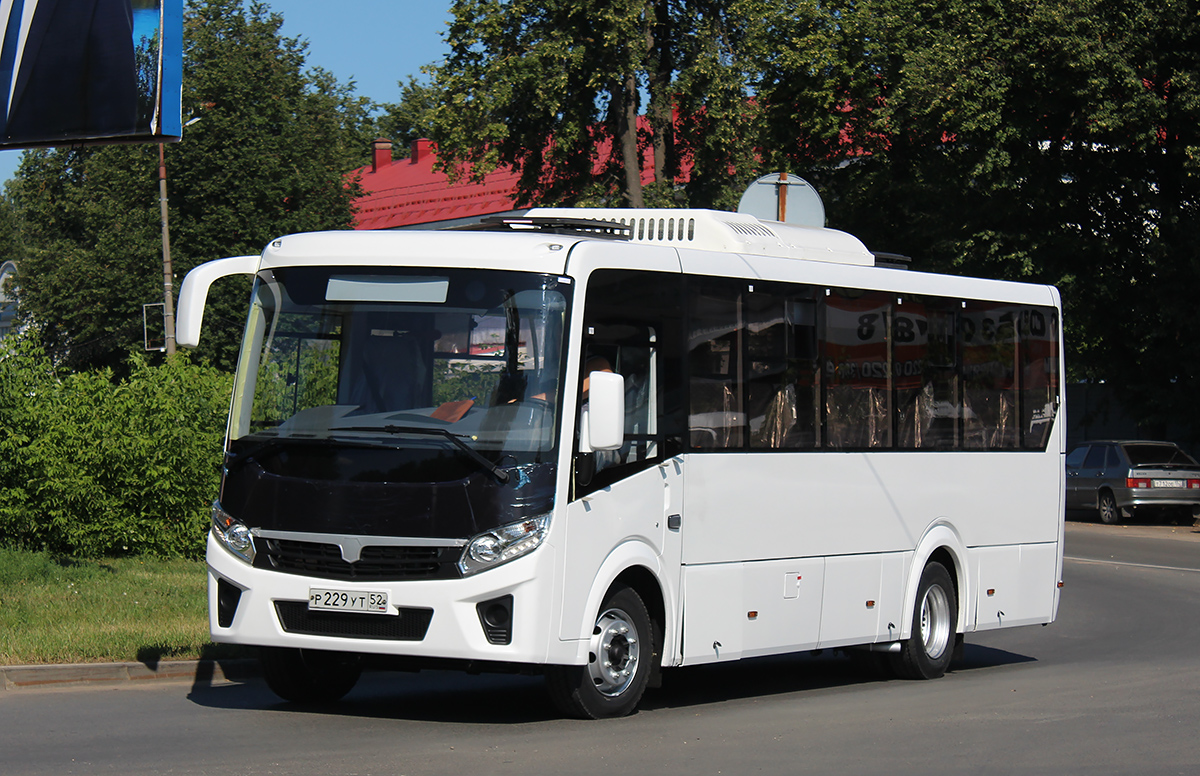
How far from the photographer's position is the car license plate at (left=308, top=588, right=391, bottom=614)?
873 cm

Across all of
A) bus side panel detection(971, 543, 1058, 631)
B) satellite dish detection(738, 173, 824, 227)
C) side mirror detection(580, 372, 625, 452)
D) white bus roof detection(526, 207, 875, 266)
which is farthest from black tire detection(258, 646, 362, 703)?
satellite dish detection(738, 173, 824, 227)

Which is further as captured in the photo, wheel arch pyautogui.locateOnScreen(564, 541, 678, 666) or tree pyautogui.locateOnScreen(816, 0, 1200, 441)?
tree pyautogui.locateOnScreen(816, 0, 1200, 441)

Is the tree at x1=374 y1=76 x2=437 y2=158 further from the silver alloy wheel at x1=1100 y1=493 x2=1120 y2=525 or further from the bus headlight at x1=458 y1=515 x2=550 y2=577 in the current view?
the bus headlight at x1=458 y1=515 x2=550 y2=577

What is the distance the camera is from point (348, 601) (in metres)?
8.79

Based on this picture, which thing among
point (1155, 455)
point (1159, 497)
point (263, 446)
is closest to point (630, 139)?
point (1155, 455)

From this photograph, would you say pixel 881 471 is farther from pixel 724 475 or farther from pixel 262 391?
pixel 262 391

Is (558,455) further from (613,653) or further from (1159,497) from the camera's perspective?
(1159,497)

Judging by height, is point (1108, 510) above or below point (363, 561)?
below

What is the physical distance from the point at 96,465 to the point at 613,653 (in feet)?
34.2

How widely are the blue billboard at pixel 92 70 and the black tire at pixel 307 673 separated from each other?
17.7ft

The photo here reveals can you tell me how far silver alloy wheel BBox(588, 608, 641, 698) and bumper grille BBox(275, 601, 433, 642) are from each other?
1016mm

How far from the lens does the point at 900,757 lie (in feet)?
27.2

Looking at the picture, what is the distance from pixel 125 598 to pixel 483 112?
2482cm

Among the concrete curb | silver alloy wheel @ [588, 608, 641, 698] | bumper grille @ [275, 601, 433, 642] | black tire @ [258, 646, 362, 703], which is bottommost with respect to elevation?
the concrete curb
